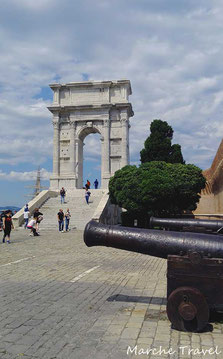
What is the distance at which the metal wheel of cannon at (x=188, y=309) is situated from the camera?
3920 mm

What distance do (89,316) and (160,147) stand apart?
31.9m

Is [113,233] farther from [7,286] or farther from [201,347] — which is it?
[7,286]

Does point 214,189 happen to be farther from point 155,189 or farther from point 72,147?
point 72,147

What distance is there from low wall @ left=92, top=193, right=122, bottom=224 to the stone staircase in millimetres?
908

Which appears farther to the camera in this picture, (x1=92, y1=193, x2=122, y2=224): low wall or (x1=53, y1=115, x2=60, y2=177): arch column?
(x1=53, y1=115, x2=60, y2=177): arch column

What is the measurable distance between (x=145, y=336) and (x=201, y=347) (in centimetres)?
61

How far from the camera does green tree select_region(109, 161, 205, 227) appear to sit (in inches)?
853

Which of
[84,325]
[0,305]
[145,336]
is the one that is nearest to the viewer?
[145,336]

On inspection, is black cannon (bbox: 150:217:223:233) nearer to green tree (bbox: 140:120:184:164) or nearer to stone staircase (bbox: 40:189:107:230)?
stone staircase (bbox: 40:189:107:230)

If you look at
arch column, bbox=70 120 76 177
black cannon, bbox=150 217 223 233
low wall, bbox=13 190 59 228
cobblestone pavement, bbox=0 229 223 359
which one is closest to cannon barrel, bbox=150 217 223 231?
black cannon, bbox=150 217 223 233

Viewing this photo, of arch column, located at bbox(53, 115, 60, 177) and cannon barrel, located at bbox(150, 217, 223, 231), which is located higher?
arch column, located at bbox(53, 115, 60, 177)

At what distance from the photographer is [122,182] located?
23562 mm

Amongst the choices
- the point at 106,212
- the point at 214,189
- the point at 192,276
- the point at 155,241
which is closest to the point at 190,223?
the point at 155,241

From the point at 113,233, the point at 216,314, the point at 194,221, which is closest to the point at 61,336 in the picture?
the point at 113,233
